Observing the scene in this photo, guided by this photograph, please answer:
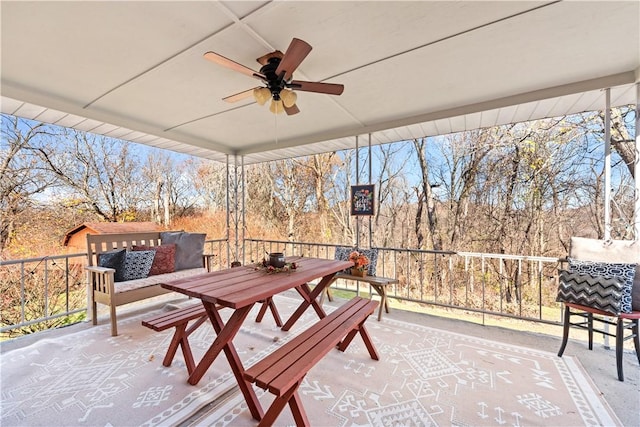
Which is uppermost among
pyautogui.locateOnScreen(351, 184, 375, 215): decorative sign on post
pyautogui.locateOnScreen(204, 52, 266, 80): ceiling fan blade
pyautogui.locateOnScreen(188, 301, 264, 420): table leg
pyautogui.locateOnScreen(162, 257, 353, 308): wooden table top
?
pyautogui.locateOnScreen(204, 52, 266, 80): ceiling fan blade

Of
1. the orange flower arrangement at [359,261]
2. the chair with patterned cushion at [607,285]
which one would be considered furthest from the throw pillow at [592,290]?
the orange flower arrangement at [359,261]

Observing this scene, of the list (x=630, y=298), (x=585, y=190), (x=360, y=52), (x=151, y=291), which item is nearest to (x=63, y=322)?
(x=151, y=291)

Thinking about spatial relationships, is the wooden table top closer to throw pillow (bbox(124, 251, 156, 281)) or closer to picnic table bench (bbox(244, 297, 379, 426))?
picnic table bench (bbox(244, 297, 379, 426))

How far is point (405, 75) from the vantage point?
7.75 feet

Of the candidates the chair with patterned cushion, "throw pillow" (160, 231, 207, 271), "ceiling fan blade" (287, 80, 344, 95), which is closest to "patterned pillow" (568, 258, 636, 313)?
the chair with patterned cushion

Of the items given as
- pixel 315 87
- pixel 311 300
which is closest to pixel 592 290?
pixel 311 300

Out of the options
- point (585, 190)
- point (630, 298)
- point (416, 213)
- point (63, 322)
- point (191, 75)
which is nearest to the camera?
point (630, 298)

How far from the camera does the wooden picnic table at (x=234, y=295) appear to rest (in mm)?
1599

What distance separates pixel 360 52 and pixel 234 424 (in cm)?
270

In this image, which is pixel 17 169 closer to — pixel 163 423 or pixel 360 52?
pixel 163 423

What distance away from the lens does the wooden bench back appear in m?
3.07

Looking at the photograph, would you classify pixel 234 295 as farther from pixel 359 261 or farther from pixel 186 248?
pixel 186 248

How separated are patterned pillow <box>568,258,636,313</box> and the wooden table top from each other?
2.14m

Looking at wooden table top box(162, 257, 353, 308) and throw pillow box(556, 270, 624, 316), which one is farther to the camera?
throw pillow box(556, 270, 624, 316)
